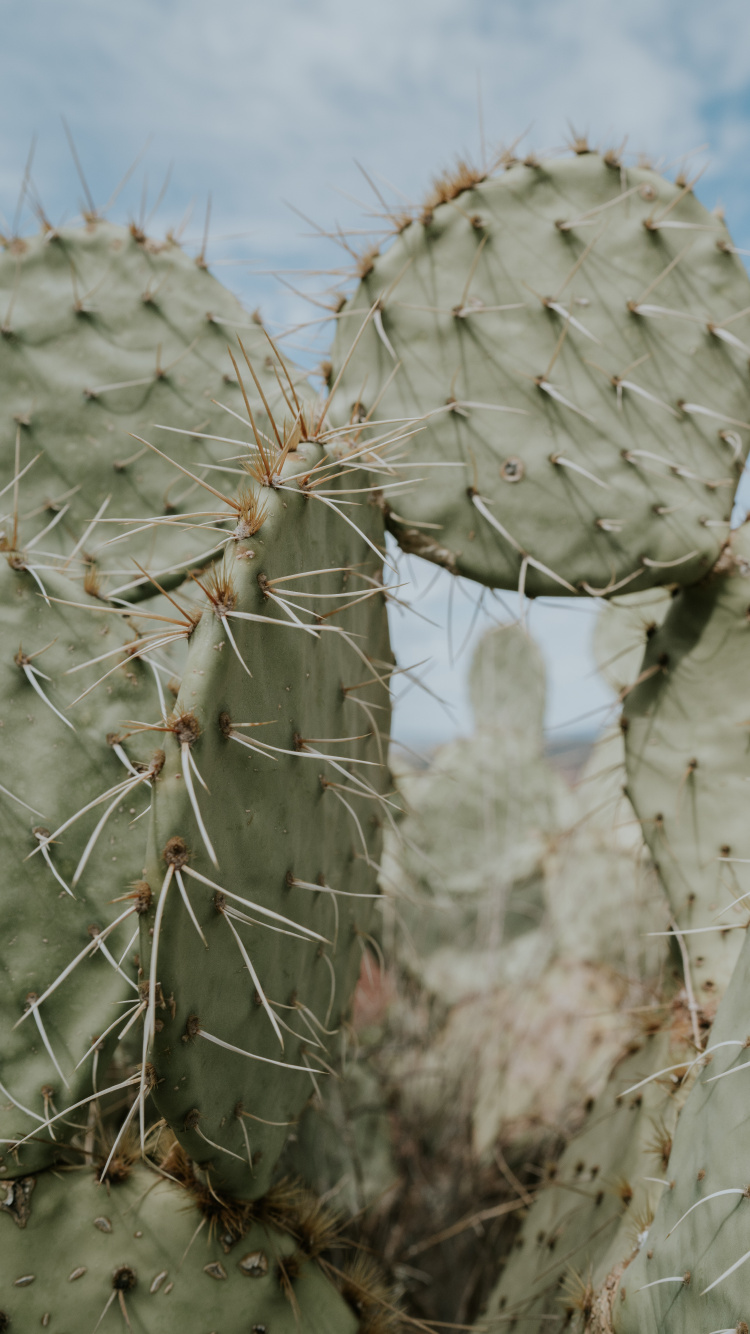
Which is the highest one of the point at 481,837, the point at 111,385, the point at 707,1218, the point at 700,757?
the point at 111,385

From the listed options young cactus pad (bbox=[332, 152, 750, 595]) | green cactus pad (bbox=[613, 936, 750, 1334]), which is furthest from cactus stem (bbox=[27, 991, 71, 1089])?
young cactus pad (bbox=[332, 152, 750, 595])

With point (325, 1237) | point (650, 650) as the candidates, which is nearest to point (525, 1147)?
point (325, 1237)

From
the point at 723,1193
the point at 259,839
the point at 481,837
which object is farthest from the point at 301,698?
the point at 481,837

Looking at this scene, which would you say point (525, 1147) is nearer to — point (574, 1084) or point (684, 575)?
point (574, 1084)

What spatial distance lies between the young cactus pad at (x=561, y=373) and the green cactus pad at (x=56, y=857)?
0.48m

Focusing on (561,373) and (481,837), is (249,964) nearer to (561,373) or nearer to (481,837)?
(561,373)

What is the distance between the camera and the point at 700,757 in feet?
4.18

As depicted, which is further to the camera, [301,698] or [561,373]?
[561,373]

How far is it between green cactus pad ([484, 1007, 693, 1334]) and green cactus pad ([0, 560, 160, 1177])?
60 cm

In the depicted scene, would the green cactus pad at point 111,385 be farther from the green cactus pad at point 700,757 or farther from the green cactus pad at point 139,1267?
the green cactus pad at point 139,1267

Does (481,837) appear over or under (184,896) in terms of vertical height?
under

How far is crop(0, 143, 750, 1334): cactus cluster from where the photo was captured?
2.66 ft

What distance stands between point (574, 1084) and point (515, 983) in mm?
482

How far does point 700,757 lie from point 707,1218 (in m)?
0.64
